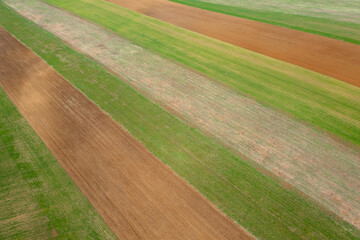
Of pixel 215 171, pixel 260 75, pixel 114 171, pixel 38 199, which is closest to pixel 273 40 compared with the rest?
pixel 260 75

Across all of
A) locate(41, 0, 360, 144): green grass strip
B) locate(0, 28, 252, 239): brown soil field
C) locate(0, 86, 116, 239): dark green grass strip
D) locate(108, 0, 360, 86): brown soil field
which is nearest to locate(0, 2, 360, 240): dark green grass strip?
locate(0, 28, 252, 239): brown soil field

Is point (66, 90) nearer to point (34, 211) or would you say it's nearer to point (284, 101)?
point (34, 211)

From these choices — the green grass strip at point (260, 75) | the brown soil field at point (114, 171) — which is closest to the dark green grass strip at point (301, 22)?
the green grass strip at point (260, 75)

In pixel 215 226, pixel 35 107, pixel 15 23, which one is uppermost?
pixel 15 23

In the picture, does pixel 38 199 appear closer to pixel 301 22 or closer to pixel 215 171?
pixel 215 171

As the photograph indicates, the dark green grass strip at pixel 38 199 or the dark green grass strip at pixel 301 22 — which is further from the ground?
the dark green grass strip at pixel 301 22

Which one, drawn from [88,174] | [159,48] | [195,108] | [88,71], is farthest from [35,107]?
[159,48]

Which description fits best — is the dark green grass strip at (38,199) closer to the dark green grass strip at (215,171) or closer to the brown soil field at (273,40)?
the dark green grass strip at (215,171)
